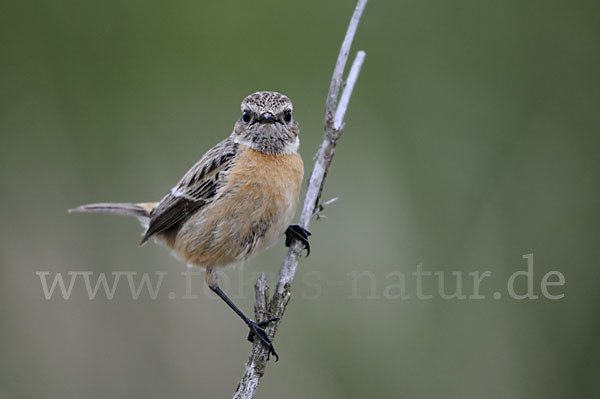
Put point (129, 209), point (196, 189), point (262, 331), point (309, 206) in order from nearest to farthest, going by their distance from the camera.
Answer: point (262, 331) → point (309, 206) → point (196, 189) → point (129, 209)

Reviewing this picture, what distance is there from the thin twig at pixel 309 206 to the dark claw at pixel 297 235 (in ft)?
0.19

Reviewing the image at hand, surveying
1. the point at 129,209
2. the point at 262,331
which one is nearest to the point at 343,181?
the point at 129,209

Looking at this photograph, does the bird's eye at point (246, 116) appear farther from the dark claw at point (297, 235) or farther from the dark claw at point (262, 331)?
the dark claw at point (262, 331)

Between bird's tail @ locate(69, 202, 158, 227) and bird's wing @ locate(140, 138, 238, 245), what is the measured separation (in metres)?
0.45

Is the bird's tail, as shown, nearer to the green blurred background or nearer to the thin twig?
the green blurred background

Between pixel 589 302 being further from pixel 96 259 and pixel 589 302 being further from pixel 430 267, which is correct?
pixel 96 259

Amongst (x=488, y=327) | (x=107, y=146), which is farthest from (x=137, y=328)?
(x=488, y=327)

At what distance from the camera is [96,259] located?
18.5 ft

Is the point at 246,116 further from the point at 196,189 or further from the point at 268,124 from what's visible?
the point at 196,189

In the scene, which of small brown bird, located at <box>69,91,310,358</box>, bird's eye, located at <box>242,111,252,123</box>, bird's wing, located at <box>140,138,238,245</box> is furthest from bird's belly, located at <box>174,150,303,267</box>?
bird's eye, located at <box>242,111,252,123</box>

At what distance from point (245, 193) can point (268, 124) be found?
1.73 feet

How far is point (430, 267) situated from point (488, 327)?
75 centimetres

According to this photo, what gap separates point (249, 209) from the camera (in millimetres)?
4344

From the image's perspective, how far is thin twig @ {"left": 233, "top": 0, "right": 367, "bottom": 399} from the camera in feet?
11.5
